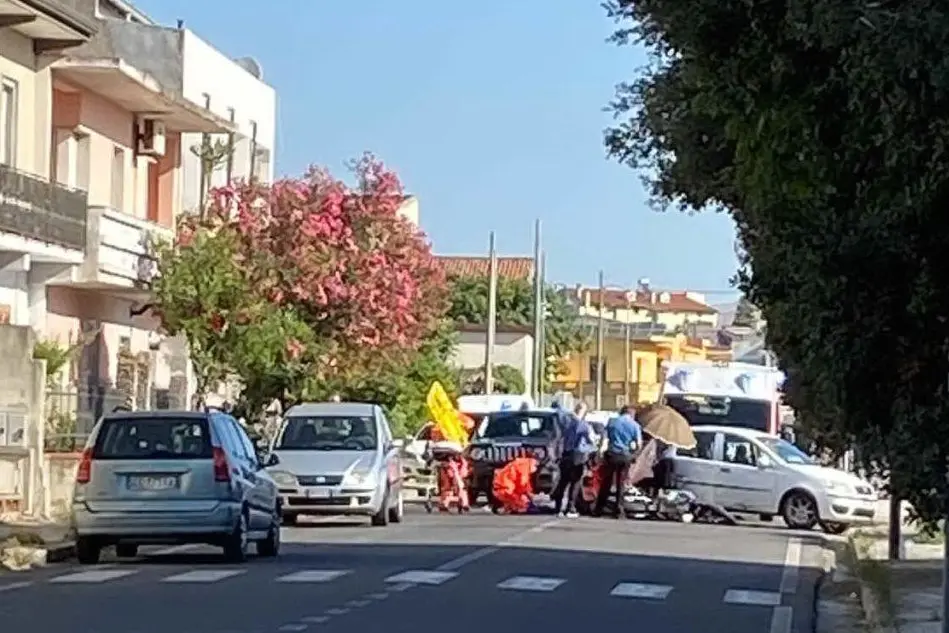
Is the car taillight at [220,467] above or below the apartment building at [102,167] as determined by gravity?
below

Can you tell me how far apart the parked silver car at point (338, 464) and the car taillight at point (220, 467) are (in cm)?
776

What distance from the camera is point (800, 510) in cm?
3766

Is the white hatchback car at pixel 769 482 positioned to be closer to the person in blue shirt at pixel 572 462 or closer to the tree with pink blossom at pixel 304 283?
the person in blue shirt at pixel 572 462

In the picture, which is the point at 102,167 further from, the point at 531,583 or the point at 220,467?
the point at 531,583

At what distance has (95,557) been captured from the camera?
80.4 feet

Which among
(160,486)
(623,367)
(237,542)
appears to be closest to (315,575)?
(237,542)

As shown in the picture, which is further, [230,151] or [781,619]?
[230,151]

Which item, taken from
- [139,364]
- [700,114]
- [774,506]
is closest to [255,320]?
[139,364]

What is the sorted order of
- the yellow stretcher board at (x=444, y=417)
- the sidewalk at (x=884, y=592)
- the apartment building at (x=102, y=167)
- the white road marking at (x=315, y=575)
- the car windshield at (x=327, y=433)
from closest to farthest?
the sidewalk at (x=884, y=592)
the white road marking at (x=315, y=575)
the car windshield at (x=327, y=433)
the apartment building at (x=102, y=167)
the yellow stretcher board at (x=444, y=417)

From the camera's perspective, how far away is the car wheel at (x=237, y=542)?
24.2m

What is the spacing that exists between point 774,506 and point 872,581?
14.4 m

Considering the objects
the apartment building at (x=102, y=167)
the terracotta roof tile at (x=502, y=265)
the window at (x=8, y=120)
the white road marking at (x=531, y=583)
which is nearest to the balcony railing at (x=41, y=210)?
the apartment building at (x=102, y=167)

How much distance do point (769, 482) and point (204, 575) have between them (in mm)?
17259

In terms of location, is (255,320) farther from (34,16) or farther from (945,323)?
(945,323)
